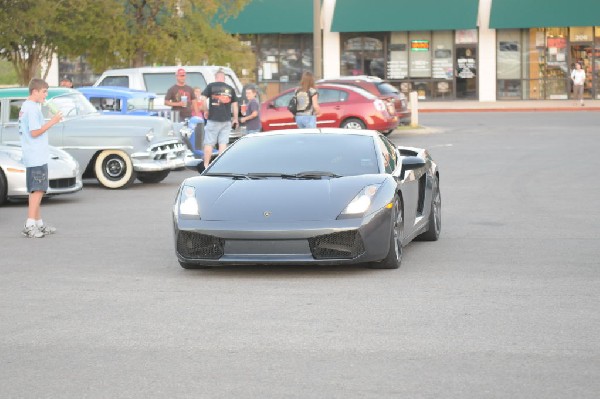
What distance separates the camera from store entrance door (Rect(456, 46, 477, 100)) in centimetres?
5659

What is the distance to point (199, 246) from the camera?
10805mm

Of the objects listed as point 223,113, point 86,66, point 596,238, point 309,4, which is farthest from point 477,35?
point 596,238

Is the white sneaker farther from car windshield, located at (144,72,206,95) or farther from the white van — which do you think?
car windshield, located at (144,72,206,95)

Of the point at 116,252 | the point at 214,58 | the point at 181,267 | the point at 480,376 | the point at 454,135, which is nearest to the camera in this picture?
the point at 480,376

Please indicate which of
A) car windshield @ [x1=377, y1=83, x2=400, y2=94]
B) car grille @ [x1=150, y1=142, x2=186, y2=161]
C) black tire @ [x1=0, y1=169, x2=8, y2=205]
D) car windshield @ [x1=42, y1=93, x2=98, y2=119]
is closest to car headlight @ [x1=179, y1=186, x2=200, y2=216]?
black tire @ [x1=0, y1=169, x2=8, y2=205]

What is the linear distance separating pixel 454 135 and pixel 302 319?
1013 inches

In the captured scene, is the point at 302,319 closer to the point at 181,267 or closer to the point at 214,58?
the point at 181,267

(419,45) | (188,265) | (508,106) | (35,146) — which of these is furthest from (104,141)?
(419,45)

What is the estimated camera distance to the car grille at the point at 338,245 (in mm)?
10609

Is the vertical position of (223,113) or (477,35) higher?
(477,35)

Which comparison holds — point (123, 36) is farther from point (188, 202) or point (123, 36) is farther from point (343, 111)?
point (188, 202)

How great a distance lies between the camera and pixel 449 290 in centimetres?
995

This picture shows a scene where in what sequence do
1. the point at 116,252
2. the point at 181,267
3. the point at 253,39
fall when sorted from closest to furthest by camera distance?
the point at 181,267
the point at 116,252
the point at 253,39

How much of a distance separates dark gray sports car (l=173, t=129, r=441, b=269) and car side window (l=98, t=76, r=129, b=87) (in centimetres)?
1668
